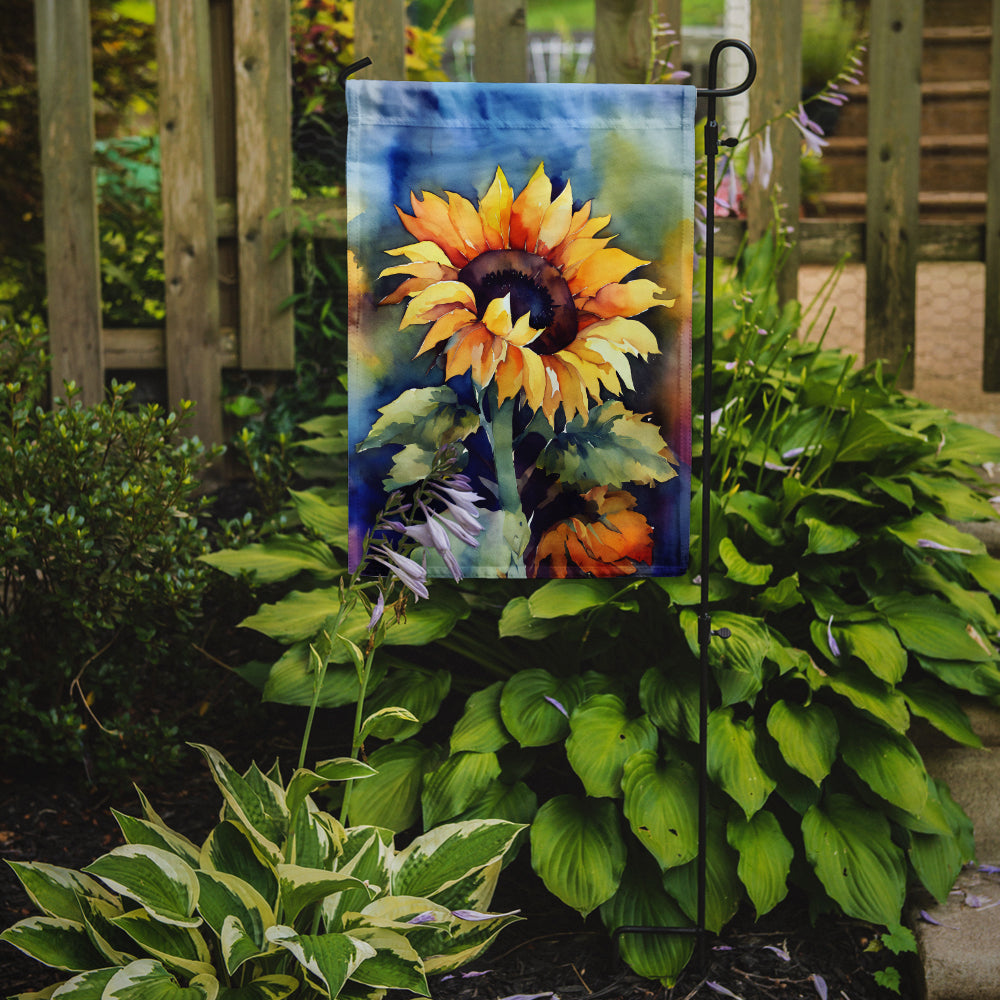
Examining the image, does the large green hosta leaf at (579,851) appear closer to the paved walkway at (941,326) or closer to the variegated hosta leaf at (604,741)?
the variegated hosta leaf at (604,741)

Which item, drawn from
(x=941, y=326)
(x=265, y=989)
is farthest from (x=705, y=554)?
(x=941, y=326)

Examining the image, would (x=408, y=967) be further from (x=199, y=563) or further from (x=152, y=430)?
(x=152, y=430)

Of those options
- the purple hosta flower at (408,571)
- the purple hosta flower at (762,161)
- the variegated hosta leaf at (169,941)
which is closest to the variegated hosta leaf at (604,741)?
the purple hosta flower at (408,571)

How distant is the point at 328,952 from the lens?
1.34 metres

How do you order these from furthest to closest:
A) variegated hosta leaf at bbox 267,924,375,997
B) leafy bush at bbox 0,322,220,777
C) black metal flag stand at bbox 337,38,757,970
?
leafy bush at bbox 0,322,220,777
black metal flag stand at bbox 337,38,757,970
variegated hosta leaf at bbox 267,924,375,997

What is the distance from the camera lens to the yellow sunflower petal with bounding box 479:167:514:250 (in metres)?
1.76

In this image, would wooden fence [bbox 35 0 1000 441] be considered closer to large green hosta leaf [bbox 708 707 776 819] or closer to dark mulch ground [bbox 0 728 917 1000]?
dark mulch ground [bbox 0 728 917 1000]

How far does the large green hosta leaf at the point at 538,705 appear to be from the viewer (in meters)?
1.86

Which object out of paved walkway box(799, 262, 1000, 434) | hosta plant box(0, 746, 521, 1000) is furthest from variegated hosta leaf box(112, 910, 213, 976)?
paved walkway box(799, 262, 1000, 434)

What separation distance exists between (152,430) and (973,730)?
1.90 m

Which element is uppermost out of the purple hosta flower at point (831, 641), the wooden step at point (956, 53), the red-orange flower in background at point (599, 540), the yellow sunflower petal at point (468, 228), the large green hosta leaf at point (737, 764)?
the wooden step at point (956, 53)

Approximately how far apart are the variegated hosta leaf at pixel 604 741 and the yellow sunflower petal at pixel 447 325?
719 mm

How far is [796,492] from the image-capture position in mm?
2078

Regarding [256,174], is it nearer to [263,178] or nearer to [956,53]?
[263,178]
